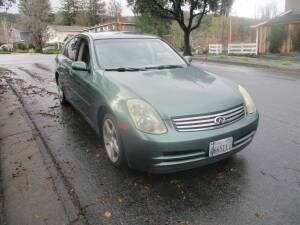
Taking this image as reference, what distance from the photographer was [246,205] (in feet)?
8.90

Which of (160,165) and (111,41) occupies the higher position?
(111,41)

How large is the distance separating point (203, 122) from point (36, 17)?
169 feet

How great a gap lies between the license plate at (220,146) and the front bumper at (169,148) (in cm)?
4

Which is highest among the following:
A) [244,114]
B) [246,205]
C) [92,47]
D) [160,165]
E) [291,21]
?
[291,21]

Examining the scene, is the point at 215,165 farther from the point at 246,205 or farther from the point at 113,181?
the point at 113,181

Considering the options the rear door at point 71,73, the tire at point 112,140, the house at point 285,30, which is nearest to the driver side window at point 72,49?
the rear door at point 71,73

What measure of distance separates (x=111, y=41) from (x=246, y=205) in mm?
3084

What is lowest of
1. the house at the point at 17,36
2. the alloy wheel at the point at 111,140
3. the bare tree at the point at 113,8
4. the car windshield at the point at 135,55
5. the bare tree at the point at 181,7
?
the alloy wheel at the point at 111,140

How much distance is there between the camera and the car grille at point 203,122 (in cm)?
285

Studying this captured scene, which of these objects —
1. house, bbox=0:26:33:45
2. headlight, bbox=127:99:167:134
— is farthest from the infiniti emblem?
house, bbox=0:26:33:45

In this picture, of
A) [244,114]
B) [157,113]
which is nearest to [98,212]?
[157,113]

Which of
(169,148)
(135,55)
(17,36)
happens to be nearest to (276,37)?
(135,55)

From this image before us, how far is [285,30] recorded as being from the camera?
21641 mm

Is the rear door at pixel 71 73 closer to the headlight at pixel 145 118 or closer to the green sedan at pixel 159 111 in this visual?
the green sedan at pixel 159 111
